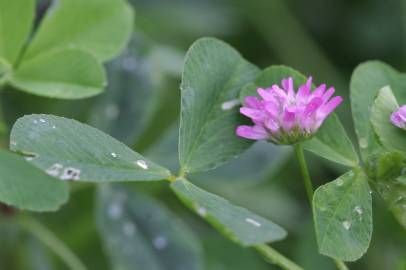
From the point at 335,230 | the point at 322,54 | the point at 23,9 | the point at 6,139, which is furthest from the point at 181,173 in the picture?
the point at 322,54

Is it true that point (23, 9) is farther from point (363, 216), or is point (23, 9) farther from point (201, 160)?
point (363, 216)

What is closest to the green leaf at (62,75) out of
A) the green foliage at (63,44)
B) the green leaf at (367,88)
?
the green foliage at (63,44)

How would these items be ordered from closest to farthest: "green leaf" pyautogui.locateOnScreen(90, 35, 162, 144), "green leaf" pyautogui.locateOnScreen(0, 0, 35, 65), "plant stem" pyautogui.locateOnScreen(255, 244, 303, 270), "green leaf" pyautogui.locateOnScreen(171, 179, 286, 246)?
"green leaf" pyautogui.locateOnScreen(171, 179, 286, 246) < "plant stem" pyautogui.locateOnScreen(255, 244, 303, 270) < "green leaf" pyautogui.locateOnScreen(0, 0, 35, 65) < "green leaf" pyautogui.locateOnScreen(90, 35, 162, 144)

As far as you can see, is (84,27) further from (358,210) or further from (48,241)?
(358,210)

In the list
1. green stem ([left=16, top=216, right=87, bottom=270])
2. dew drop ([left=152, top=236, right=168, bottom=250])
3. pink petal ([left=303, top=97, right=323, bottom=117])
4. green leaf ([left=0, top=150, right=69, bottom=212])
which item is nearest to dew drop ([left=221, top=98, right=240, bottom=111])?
pink petal ([left=303, top=97, right=323, bottom=117])

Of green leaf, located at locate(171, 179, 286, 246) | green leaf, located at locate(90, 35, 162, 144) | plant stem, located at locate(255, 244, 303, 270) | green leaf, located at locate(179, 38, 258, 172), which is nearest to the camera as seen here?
green leaf, located at locate(171, 179, 286, 246)

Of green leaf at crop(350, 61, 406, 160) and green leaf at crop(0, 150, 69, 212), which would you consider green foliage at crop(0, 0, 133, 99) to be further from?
green leaf at crop(350, 61, 406, 160)

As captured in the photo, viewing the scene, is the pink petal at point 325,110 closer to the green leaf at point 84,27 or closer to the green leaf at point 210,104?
the green leaf at point 210,104
